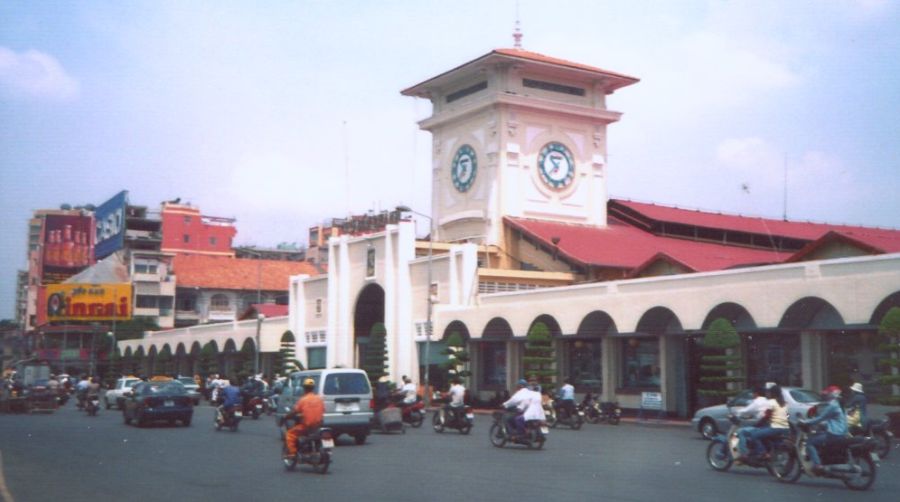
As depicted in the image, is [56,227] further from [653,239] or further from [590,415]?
[590,415]

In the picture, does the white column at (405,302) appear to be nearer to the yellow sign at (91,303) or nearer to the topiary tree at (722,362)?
the topiary tree at (722,362)

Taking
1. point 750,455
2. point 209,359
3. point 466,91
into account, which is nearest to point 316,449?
point 750,455

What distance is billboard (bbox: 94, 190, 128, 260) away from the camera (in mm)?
102375

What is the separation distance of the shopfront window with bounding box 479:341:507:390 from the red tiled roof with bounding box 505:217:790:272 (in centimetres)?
636

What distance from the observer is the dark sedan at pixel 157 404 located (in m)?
32.0

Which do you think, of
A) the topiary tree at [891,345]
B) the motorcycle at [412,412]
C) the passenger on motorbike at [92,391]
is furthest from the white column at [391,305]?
the topiary tree at [891,345]

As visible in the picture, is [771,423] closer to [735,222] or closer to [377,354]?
[377,354]

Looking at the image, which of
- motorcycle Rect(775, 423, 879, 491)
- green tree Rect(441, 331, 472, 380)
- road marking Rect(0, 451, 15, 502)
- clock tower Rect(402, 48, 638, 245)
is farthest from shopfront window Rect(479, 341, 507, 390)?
road marking Rect(0, 451, 15, 502)

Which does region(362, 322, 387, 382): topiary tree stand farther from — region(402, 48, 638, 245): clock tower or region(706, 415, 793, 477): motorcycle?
region(706, 415, 793, 477): motorcycle

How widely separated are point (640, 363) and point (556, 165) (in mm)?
21428

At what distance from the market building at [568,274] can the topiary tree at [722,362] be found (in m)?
0.89

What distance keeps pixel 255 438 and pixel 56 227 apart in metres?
95.8

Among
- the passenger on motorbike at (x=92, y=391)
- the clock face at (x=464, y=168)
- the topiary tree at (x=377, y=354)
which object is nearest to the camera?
the passenger on motorbike at (x=92, y=391)

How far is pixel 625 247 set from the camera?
54.8m
